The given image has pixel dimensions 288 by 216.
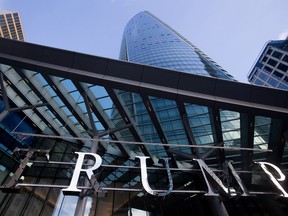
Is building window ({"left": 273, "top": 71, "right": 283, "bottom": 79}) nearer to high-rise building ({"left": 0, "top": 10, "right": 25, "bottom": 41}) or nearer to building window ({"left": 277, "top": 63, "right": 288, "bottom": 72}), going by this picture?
building window ({"left": 277, "top": 63, "right": 288, "bottom": 72})

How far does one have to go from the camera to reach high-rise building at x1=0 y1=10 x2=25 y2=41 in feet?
532

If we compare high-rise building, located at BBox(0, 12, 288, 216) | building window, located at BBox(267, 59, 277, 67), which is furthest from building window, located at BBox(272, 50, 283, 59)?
high-rise building, located at BBox(0, 12, 288, 216)

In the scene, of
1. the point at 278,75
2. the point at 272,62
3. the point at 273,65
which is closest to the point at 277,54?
the point at 272,62

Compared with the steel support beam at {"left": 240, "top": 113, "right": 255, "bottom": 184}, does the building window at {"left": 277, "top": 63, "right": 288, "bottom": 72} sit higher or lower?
higher

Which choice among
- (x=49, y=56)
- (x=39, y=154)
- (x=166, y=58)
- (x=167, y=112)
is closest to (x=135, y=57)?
(x=166, y=58)

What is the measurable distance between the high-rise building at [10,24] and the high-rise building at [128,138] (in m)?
184

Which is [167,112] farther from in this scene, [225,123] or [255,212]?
[255,212]

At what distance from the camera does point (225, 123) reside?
15.6 meters

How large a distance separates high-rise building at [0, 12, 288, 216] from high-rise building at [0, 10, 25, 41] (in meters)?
184

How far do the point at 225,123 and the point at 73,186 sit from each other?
42.0ft

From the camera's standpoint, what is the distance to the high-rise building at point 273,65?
8444cm

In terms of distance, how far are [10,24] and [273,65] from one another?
645 feet

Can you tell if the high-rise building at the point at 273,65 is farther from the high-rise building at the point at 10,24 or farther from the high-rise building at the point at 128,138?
the high-rise building at the point at 10,24

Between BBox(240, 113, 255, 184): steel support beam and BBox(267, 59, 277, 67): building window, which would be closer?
BBox(240, 113, 255, 184): steel support beam
